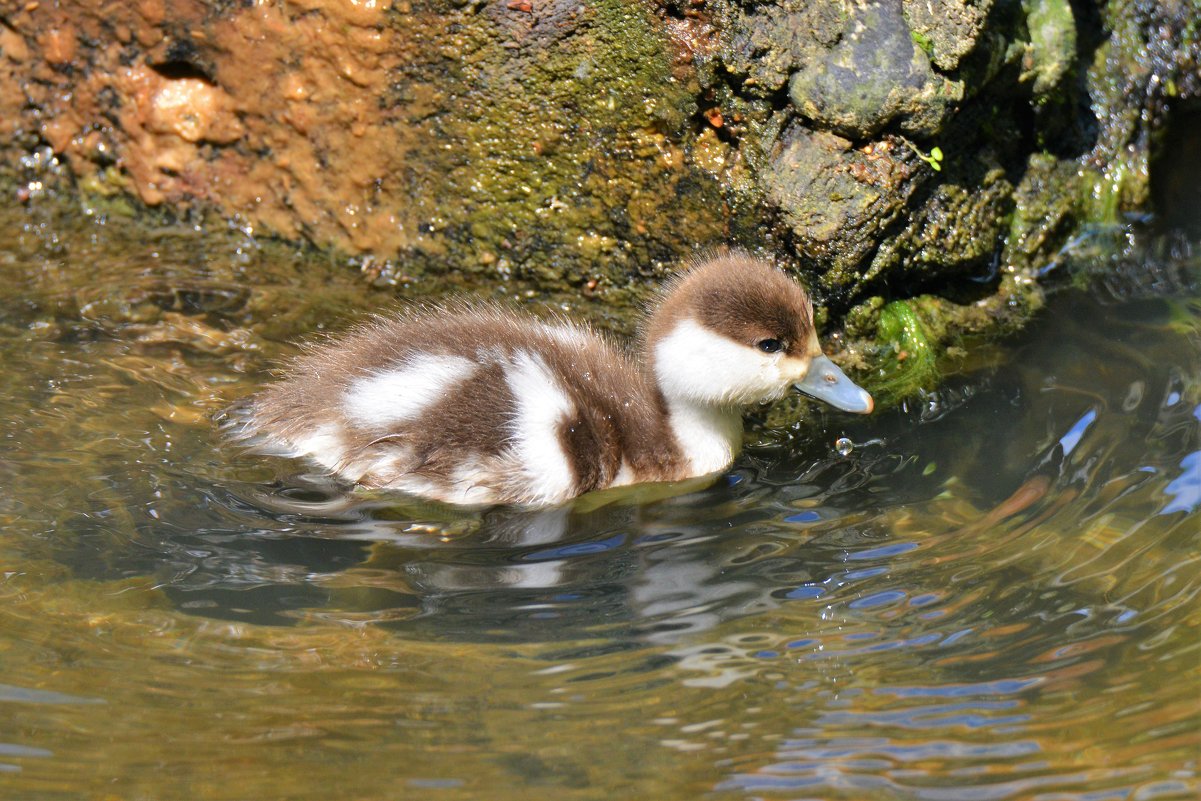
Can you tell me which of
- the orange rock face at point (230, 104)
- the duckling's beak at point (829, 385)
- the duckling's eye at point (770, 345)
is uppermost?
the orange rock face at point (230, 104)

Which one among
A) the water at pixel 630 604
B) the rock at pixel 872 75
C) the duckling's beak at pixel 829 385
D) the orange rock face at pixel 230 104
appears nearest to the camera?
the water at pixel 630 604

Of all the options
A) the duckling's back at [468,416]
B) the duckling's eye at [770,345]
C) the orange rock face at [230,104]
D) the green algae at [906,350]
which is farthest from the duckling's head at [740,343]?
the orange rock face at [230,104]

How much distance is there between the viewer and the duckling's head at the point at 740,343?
4555 mm

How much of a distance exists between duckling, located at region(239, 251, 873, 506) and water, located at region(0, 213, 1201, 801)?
0.43 feet

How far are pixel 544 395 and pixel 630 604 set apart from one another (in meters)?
0.95

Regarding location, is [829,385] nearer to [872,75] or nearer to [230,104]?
[872,75]

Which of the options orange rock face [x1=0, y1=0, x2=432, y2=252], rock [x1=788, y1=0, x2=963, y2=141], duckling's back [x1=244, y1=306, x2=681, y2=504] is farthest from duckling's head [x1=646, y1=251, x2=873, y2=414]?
orange rock face [x1=0, y1=0, x2=432, y2=252]

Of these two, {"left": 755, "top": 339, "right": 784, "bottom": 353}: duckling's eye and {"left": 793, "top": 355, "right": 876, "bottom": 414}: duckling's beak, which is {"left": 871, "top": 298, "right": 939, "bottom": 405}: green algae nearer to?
{"left": 793, "top": 355, "right": 876, "bottom": 414}: duckling's beak

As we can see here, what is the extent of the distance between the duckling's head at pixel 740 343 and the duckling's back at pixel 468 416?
219mm

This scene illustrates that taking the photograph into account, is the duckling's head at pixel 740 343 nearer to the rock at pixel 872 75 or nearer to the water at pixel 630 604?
the water at pixel 630 604

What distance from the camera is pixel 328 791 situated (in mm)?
2979

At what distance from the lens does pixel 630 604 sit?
381 centimetres

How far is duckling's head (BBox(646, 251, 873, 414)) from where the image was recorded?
4.55 meters

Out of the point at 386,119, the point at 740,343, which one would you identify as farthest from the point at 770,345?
the point at 386,119
